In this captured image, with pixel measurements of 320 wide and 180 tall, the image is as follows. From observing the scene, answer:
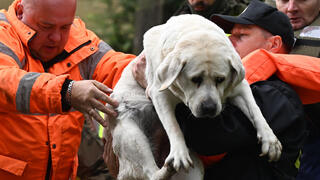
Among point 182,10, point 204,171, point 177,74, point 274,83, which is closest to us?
point 177,74

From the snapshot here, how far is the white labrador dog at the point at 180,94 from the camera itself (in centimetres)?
259

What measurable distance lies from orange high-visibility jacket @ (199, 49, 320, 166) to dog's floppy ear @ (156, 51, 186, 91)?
1.73ft

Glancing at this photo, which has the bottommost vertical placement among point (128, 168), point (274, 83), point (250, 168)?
point (128, 168)

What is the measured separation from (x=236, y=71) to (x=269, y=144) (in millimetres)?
472

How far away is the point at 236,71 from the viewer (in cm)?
261

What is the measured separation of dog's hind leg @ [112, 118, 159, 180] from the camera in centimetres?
305

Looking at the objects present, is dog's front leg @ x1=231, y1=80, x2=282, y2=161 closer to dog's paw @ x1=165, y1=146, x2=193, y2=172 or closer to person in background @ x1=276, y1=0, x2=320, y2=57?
dog's paw @ x1=165, y1=146, x2=193, y2=172

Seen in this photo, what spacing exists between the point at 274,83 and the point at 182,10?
240 cm

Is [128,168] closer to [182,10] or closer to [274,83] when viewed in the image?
[274,83]

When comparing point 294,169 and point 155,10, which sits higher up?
point 294,169

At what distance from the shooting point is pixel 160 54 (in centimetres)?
293

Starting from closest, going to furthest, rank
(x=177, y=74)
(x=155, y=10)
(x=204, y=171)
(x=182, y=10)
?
1. (x=177, y=74)
2. (x=204, y=171)
3. (x=182, y=10)
4. (x=155, y=10)

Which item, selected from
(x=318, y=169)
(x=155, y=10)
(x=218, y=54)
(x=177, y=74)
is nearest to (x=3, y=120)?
(x=177, y=74)

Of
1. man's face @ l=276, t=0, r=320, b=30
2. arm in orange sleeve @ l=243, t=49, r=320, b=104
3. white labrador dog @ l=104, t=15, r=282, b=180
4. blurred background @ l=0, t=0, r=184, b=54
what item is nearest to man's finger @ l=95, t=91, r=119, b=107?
white labrador dog @ l=104, t=15, r=282, b=180
